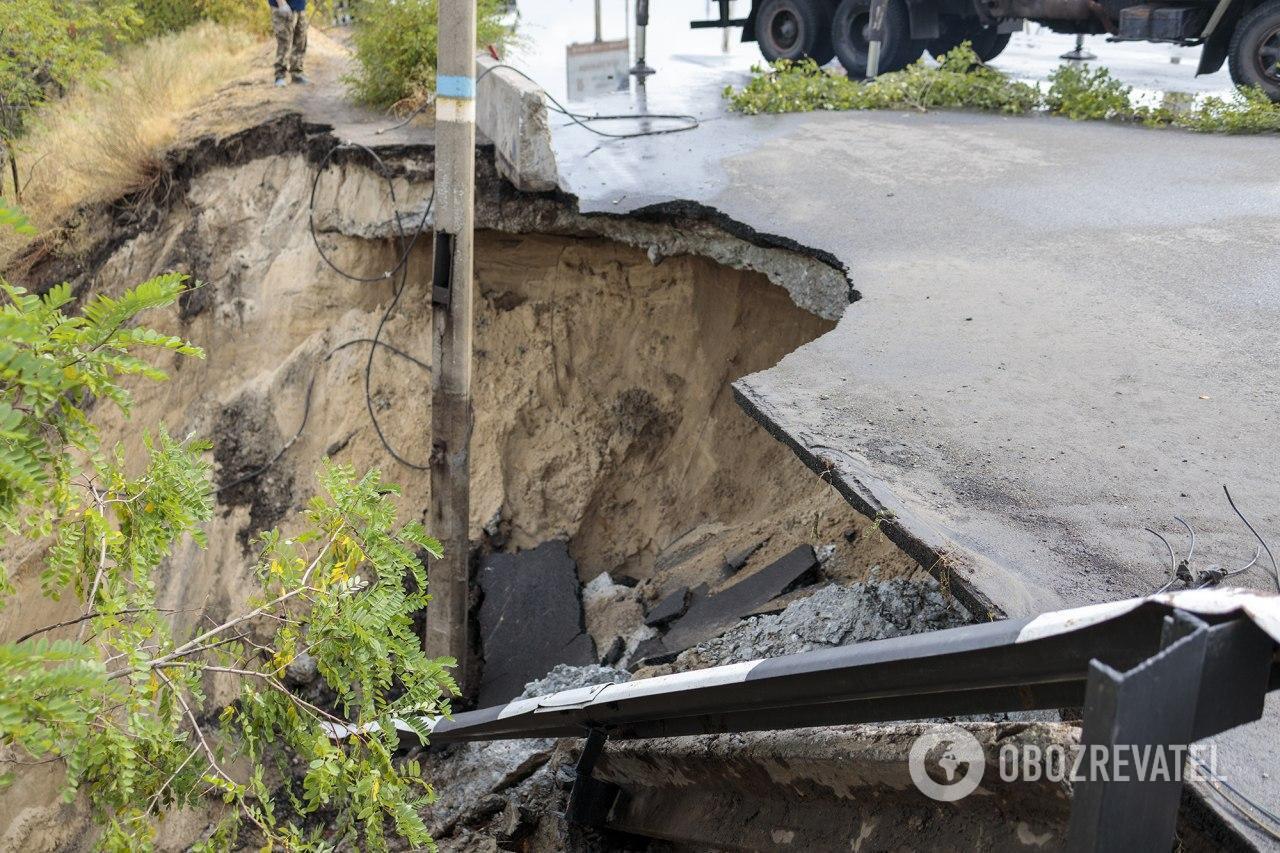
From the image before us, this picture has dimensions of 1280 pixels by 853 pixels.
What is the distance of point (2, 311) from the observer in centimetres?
222

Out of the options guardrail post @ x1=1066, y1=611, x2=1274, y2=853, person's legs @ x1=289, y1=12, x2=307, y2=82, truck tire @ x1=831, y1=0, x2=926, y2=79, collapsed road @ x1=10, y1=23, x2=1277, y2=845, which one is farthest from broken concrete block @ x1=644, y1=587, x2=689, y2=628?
truck tire @ x1=831, y1=0, x2=926, y2=79

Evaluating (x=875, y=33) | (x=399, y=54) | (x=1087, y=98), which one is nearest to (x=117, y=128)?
(x=399, y=54)

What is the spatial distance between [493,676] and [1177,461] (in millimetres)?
4955

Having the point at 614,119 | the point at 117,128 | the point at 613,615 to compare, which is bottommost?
the point at 613,615

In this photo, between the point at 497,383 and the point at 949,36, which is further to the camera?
the point at 949,36

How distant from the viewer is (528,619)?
782cm

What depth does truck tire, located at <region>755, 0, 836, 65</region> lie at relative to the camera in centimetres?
1344

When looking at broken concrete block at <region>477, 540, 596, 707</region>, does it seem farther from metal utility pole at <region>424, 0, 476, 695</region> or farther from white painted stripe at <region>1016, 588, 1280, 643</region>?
white painted stripe at <region>1016, 588, 1280, 643</region>

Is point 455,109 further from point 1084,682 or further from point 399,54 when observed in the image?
point 1084,682

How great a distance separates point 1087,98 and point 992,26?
415 cm

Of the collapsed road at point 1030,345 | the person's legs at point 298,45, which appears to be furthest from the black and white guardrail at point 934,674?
the person's legs at point 298,45

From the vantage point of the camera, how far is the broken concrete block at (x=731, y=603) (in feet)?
18.6

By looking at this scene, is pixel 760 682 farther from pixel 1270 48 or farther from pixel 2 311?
pixel 1270 48

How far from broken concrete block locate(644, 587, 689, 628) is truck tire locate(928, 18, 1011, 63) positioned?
963 centimetres
